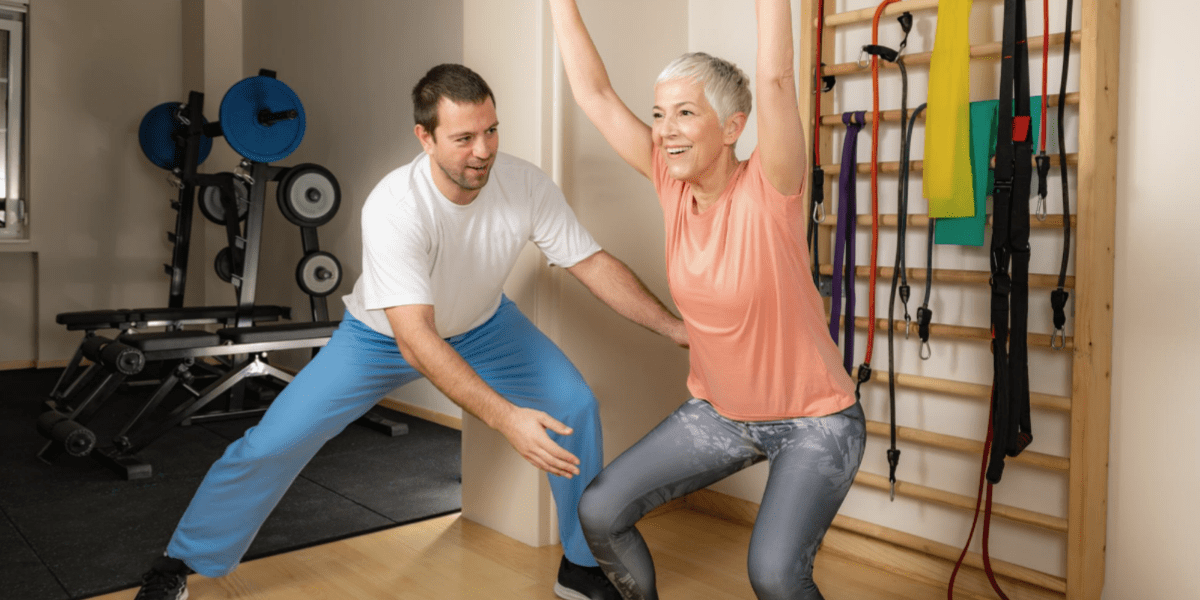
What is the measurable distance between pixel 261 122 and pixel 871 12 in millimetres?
3296

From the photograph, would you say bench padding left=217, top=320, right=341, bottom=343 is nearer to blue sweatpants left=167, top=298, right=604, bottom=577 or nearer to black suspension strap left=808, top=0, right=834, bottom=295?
blue sweatpants left=167, top=298, right=604, bottom=577

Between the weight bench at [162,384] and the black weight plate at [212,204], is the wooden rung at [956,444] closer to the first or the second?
the weight bench at [162,384]

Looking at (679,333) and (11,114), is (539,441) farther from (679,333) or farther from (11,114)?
(11,114)

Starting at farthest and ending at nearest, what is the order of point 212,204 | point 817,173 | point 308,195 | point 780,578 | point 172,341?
→ 1. point 212,204
2. point 308,195
3. point 172,341
4. point 817,173
5. point 780,578

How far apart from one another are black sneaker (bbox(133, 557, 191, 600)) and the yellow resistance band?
2040 mm

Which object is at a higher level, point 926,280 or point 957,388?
point 926,280

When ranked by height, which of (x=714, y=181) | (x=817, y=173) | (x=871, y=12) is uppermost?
(x=871, y=12)

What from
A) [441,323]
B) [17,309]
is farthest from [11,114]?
[441,323]

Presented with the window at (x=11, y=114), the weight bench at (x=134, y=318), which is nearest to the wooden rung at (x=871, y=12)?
the weight bench at (x=134, y=318)

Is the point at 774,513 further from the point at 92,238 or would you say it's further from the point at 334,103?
the point at 92,238

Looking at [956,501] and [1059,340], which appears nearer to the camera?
[1059,340]

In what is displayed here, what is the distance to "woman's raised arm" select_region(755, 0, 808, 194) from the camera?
4.62 ft

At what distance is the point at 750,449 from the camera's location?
1.66 metres

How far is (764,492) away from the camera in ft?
5.49
